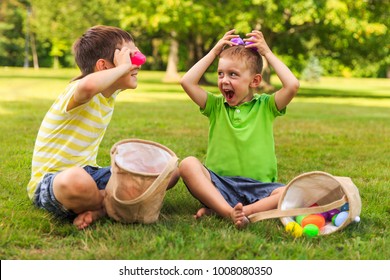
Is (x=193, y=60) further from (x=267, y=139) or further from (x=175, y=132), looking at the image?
(x=267, y=139)

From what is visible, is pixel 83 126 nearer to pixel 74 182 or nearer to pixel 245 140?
pixel 74 182

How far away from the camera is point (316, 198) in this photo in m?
3.70

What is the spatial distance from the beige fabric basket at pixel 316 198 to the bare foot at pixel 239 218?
0.47 ft

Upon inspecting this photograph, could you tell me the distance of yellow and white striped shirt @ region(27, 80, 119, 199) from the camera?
11.8 feet

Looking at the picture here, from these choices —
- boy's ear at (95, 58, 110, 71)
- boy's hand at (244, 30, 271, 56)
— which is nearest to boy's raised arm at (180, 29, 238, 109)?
boy's hand at (244, 30, 271, 56)

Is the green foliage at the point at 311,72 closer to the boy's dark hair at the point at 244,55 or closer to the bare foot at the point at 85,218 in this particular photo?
the boy's dark hair at the point at 244,55

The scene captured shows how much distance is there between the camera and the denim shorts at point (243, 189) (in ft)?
12.6

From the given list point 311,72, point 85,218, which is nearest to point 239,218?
point 85,218

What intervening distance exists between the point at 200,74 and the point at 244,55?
31 cm

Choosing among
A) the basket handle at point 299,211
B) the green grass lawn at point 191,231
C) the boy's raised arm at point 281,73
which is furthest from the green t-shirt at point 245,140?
the basket handle at point 299,211

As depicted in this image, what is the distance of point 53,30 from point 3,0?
1751 centimetres

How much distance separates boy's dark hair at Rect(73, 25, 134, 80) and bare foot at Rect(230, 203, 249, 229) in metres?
1.18

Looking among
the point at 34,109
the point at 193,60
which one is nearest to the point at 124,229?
the point at 34,109

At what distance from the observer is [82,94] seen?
3.39 m
